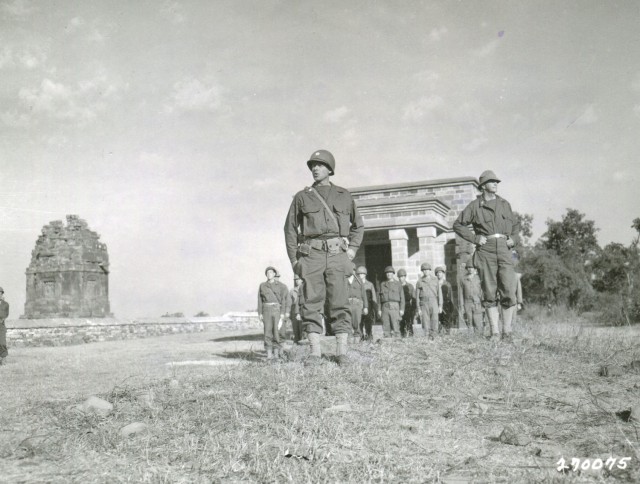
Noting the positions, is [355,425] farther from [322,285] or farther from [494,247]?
[494,247]

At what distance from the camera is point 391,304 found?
12656 mm

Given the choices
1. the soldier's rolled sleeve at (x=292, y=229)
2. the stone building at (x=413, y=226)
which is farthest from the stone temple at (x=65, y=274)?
the soldier's rolled sleeve at (x=292, y=229)

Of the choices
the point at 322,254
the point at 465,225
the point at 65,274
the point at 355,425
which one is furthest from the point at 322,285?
the point at 65,274

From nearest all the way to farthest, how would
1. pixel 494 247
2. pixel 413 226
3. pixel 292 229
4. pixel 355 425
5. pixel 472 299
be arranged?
pixel 355 425
pixel 292 229
pixel 494 247
pixel 472 299
pixel 413 226

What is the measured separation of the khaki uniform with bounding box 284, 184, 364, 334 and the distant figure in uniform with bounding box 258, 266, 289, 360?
14.7ft

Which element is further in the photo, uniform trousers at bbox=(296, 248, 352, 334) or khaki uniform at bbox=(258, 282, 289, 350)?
Answer: khaki uniform at bbox=(258, 282, 289, 350)

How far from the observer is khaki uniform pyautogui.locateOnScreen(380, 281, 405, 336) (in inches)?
496

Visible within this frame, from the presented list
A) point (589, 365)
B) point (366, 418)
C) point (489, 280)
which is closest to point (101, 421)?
point (366, 418)

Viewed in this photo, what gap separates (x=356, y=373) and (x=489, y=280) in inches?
109

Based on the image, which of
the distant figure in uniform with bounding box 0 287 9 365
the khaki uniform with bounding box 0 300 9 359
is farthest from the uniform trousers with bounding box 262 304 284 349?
the khaki uniform with bounding box 0 300 9 359

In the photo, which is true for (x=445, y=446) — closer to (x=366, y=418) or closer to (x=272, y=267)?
(x=366, y=418)

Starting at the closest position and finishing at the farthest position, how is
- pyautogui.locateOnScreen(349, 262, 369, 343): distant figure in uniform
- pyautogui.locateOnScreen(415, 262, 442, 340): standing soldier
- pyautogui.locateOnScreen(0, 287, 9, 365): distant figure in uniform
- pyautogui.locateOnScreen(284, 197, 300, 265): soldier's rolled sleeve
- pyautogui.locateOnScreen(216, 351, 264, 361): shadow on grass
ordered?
pyautogui.locateOnScreen(284, 197, 300, 265): soldier's rolled sleeve
pyautogui.locateOnScreen(216, 351, 264, 361): shadow on grass
pyautogui.locateOnScreen(0, 287, 9, 365): distant figure in uniform
pyautogui.locateOnScreen(415, 262, 442, 340): standing soldier
pyautogui.locateOnScreen(349, 262, 369, 343): distant figure in uniform

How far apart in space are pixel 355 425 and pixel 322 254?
2.68 meters

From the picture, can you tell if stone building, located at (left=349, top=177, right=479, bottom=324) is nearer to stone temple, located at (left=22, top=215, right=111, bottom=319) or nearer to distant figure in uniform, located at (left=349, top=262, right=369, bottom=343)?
distant figure in uniform, located at (left=349, top=262, right=369, bottom=343)
